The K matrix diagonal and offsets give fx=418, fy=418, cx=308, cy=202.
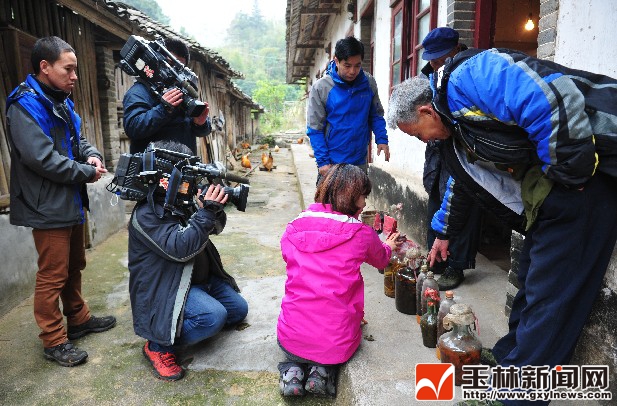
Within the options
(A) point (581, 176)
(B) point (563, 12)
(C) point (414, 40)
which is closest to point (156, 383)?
(A) point (581, 176)

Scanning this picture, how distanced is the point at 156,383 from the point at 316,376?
3.26ft

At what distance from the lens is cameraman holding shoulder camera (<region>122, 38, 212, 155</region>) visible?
2770 mm

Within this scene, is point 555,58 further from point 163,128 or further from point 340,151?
point 163,128

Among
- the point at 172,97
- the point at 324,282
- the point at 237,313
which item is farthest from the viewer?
the point at 237,313

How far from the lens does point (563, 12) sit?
7.02 ft

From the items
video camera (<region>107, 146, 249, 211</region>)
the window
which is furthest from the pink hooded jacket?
the window

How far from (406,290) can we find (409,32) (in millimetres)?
3528

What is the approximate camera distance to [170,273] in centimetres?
246

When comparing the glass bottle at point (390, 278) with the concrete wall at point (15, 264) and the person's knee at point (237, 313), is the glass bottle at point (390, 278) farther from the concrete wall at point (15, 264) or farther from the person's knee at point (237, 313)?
the concrete wall at point (15, 264)

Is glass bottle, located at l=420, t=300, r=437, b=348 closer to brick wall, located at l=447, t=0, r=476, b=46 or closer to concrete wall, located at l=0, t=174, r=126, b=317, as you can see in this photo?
brick wall, located at l=447, t=0, r=476, b=46

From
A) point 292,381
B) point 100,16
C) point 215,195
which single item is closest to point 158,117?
point 215,195

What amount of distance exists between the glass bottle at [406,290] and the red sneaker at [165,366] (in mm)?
1443

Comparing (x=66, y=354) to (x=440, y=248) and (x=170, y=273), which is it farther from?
(x=440, y=248)

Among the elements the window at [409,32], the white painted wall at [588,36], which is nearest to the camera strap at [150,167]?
the white painted wall at [588,36]
